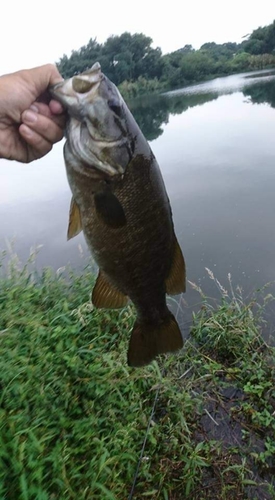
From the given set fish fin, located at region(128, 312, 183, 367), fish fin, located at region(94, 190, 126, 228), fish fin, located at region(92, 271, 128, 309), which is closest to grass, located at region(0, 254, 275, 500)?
fish fin, located at region(128, 312, 183, 367)

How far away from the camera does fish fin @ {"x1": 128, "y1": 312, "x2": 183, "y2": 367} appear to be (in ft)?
6.27

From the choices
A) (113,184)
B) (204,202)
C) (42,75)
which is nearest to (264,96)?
Answer: (204,202)

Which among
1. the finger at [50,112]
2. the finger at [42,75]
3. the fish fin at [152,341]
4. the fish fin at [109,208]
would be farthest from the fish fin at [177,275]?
the finger at [42,75]

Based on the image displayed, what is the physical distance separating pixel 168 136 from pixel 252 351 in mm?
13840

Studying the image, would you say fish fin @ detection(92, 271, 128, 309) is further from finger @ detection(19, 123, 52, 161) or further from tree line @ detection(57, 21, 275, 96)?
tree line @ detection(57, 21, 275, 96)

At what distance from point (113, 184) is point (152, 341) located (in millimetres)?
859

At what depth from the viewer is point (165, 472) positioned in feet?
8.64

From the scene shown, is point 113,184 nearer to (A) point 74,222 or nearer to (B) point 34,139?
(A) point 74,222

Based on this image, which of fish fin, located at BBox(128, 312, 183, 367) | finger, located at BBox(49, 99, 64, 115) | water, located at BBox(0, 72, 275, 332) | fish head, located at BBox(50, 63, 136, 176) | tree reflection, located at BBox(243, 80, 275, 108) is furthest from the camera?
tree reflection, located at BBox(243, 80, 275, 108)

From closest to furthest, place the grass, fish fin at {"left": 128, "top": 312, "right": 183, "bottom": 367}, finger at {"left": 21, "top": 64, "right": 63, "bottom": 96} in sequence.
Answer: finger at {"left": 21, "top": 64, "right": 63, "bottom": 96}
fish fin at {"left": 128, "top": 312, "right": 183, "bottom": 367}
the grass

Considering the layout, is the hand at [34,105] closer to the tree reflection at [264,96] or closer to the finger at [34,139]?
the finger at [34,139]

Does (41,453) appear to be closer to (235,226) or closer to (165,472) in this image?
(165,472)

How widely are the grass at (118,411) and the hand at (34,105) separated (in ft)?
5.41

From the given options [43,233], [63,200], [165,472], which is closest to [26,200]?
[63,200]
